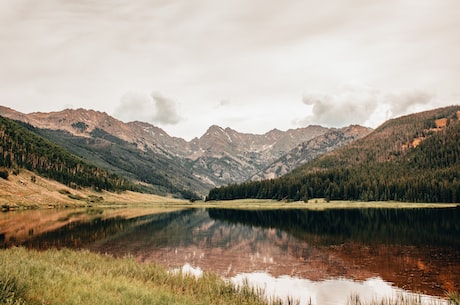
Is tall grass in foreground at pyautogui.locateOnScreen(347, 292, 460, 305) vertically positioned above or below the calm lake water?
above

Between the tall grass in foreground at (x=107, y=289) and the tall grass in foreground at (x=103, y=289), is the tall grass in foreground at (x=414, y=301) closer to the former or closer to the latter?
the tall grass in foreground at (x=107, y=289)

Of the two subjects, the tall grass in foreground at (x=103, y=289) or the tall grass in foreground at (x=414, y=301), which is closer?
the tall grass in foreground at (x=103, y=289)

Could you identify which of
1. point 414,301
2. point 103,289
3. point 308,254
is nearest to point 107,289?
point 103,289

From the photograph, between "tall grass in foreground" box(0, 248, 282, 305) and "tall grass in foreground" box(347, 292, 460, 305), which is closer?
"tall grass in foreground" box(0, 248, 282, 305)

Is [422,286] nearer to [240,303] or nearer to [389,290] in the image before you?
[389,290]

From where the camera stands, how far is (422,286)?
102ft

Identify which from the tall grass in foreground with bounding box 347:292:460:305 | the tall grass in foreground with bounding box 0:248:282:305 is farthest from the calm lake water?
the tall grass in foreground with bounding box 0:248:282:305

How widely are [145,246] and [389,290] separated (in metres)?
39.9

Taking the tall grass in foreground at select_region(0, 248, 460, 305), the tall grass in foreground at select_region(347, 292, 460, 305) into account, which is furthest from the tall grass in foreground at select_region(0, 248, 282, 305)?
the tall grass in foreground at select_region(347, 292, 460, 305)

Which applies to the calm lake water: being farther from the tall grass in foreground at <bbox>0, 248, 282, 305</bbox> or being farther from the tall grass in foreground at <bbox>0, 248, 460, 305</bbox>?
the tall grass in foreground at <bbox>0, 248, 282, 305</bbox>

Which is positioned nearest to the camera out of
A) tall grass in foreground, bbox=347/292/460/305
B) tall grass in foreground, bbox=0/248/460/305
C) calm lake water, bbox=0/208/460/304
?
tall grass in foreground, bbox=0/248/460/305

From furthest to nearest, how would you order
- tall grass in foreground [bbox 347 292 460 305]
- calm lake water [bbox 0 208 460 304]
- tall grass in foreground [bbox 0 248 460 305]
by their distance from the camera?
calm lake water [bbox 0 208 460 304] < tall grass in foreground [bbox 347 292 460 305] < tall grass in foreground [bbox 0 248 460 305]

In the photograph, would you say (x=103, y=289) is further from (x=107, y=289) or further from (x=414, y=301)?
(x=414, y=301)

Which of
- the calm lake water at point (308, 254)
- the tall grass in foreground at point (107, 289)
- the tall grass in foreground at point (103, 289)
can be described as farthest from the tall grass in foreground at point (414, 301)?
the tall grass in foreground at point (103, 289)
